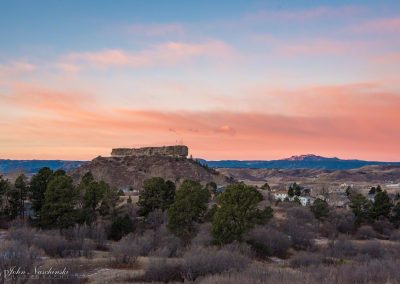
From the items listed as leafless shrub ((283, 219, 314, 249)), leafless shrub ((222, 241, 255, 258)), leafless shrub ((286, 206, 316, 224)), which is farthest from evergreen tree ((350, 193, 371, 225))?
leafless shrub ((222, 241, 255, 258))

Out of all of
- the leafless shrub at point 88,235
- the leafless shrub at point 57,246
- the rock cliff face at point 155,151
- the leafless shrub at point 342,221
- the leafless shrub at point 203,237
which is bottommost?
the leafless shrub at point 342,221

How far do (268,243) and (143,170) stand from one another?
355 ft

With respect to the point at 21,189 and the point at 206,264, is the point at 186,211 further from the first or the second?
the point at 206,264

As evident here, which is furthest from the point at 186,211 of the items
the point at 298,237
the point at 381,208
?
the point at 381,208

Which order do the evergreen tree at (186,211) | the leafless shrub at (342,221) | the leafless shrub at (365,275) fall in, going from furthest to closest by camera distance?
the leafless shrub at (342,221), the evergreen tree at (186,211), the leafless shrub at (365,275)

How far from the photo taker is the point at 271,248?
3559 cm

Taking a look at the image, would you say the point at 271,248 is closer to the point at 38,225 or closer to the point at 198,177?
the point at 38,225

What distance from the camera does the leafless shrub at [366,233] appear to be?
5637cm

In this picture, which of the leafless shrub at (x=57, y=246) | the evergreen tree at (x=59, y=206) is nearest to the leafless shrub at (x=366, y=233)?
the evergreen tree at (x=59, y=206)

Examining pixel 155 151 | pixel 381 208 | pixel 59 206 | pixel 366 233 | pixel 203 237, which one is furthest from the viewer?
pixel 155 151

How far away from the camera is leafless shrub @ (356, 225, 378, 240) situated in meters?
56.4

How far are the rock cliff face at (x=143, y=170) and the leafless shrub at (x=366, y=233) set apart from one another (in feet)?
233

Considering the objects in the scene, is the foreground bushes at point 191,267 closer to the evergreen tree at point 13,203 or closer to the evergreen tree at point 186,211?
the evergreen tree at point 186,211

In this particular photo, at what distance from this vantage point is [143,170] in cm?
14162
